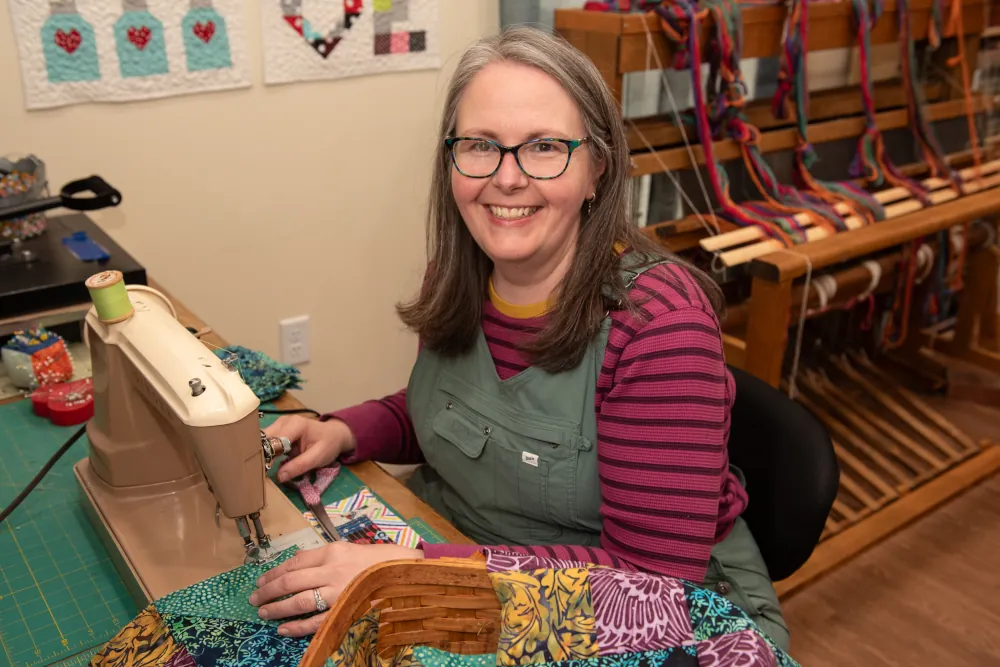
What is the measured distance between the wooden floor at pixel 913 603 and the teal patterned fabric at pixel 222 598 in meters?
1.42

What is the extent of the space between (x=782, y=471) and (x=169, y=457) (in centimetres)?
82

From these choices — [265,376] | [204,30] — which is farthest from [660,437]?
[204,30]

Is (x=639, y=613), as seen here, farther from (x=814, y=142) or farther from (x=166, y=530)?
(x=814, y=142)

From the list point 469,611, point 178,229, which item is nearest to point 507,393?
point 469,611

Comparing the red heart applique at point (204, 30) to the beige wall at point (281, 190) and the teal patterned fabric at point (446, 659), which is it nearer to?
the beige wall at point (281, 190)

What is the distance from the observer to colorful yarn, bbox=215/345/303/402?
1.36 meters

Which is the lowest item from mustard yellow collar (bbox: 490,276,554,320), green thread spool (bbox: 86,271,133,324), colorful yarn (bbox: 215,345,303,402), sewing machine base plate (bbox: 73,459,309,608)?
sewing machine base plate (bbox: 73,459,309,608)

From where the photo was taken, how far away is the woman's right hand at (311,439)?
1.18m

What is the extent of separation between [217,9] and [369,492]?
1114mm

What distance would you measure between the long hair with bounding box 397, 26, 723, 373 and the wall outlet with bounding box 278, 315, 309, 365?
3.01 ft

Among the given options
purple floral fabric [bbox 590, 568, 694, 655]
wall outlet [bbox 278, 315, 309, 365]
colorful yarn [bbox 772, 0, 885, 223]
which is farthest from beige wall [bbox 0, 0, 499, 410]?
purple floral fabric [bbox 590, 568, 694, 655]

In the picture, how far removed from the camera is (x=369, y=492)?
1.18m

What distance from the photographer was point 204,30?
69.2 inches

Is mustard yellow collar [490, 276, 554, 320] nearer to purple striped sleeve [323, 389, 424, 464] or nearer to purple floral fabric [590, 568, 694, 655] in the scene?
purple striped sleeve [323, 389, 424, 464]
